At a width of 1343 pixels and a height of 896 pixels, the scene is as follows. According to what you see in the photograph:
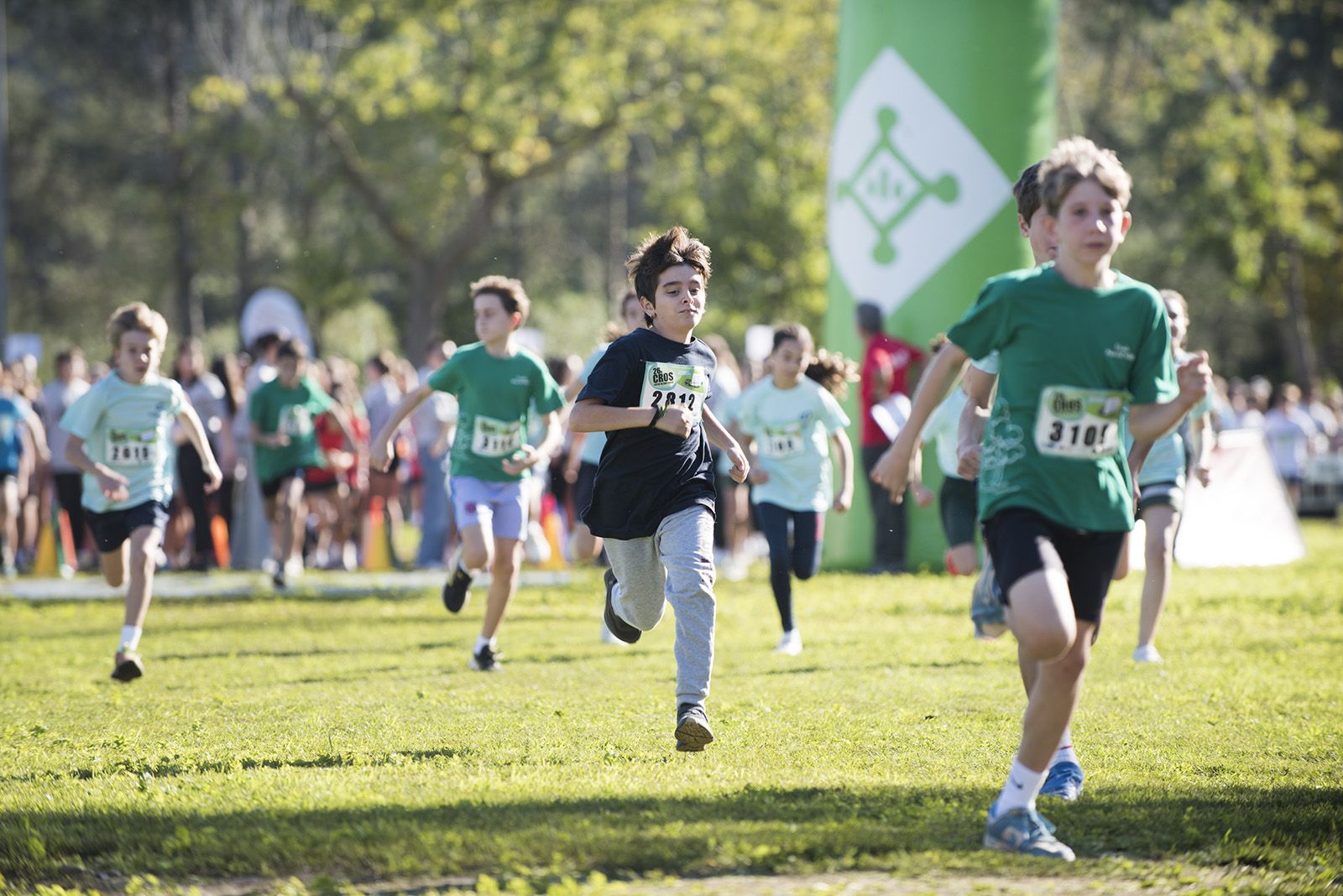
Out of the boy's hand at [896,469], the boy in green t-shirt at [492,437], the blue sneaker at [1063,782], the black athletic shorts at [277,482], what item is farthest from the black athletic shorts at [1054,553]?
the black athletic shorts at [277,482]

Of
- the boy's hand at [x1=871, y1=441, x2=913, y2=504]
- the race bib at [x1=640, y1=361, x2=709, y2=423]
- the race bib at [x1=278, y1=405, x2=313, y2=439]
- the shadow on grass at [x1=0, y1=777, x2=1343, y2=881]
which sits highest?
the race bib at [x1=278, y1=405, x2=313, y2=439]

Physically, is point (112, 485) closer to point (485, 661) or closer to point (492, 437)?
point (492, 437)

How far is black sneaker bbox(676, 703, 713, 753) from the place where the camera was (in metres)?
6.67

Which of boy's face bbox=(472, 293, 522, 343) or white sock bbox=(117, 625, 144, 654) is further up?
boy's face bbox=(472, 293, 522, 343)

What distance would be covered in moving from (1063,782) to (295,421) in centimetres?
1060

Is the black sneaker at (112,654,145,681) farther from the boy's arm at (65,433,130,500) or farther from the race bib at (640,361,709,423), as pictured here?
the race bib at (640,361,709,423)

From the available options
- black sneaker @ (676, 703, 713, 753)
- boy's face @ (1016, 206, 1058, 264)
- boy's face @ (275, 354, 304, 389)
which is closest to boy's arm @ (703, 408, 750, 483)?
black sneaker @ (676, 703, 713, 753)

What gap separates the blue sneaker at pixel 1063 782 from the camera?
5977 millimetres

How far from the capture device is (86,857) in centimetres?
523

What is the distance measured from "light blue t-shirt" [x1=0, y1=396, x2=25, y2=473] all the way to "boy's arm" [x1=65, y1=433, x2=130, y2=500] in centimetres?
799

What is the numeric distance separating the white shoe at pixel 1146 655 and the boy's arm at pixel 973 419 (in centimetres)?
428

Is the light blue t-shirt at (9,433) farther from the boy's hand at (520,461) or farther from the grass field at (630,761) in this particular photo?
the boy's hand at (520,461)

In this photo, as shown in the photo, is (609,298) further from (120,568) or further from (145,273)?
(120,568)

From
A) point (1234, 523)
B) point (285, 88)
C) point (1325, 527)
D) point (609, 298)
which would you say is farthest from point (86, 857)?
point (609, 298)
